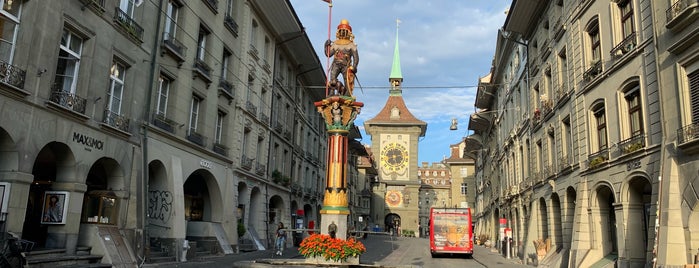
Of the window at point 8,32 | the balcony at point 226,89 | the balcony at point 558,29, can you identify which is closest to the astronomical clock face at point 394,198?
the balcony at point 226,89

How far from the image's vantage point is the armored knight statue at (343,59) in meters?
16.4

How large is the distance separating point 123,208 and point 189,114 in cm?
595

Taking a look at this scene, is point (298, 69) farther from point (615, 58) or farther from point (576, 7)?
point (615, 58)

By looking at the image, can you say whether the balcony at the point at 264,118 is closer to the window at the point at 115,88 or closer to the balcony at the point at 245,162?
the balcony at the point at 245,162

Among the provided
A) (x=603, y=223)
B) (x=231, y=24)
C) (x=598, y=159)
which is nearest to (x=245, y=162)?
(x=231, y=24)

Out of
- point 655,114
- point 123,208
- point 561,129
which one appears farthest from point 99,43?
point 561,129

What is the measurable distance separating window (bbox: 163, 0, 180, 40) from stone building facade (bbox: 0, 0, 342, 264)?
0.07m

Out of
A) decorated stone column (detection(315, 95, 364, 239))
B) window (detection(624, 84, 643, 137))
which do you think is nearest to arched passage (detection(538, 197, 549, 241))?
window (detection(624, 84, 643, 137))

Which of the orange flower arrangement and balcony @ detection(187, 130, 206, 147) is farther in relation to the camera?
balcony @ detection(187, 130, 206, 147)

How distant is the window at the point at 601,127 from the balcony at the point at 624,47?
2.17m

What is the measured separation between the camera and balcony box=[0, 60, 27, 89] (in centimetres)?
1195

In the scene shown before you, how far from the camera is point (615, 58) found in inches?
642

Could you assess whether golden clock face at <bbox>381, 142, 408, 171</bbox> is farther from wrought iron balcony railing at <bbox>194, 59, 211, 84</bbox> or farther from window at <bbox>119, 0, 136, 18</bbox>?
window at <bbox>119, 0, 136, 18</bbox>

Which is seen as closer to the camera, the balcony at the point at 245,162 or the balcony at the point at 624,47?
the balcony at the point at 624,47
